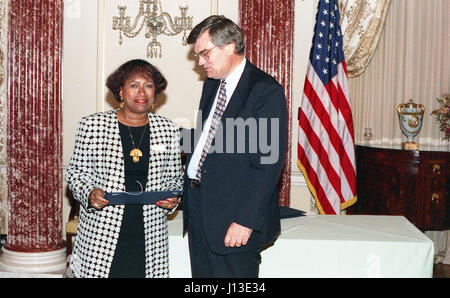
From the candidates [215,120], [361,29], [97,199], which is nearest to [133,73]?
[215,120]

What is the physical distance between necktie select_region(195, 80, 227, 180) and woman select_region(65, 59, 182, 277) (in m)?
0.26

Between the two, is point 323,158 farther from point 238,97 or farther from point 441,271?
point 238,97

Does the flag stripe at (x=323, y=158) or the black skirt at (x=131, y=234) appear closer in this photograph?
the black skirt at (x=131, y=234)

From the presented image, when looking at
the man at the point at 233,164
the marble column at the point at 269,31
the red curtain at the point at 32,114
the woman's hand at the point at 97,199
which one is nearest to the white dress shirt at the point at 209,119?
the man at the point at 233,164

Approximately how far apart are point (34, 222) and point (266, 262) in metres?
2.75

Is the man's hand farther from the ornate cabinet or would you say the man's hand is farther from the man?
the ornate cabinet

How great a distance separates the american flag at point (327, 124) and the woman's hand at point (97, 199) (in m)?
3.05

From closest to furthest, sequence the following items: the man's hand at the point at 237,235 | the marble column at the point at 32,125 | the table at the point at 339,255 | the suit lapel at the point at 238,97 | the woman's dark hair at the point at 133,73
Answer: the man's hand at the point at 237,235 → the suit lapel at the point at 238,97 → the woman's dark hair at the point at 133,73 → the table at the point at 339,255 → the marble column at the point at 32,125

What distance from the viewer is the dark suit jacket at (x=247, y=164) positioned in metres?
2.25

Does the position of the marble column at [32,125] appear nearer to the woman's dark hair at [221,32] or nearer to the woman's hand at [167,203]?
the woman's hand at [167,203]

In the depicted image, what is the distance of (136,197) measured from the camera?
2.46 m

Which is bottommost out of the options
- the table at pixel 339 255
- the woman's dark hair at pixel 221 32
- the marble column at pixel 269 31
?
the table at pixel 339 255

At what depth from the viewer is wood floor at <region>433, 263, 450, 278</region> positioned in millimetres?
5336

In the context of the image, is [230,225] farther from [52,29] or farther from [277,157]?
[52,29]
